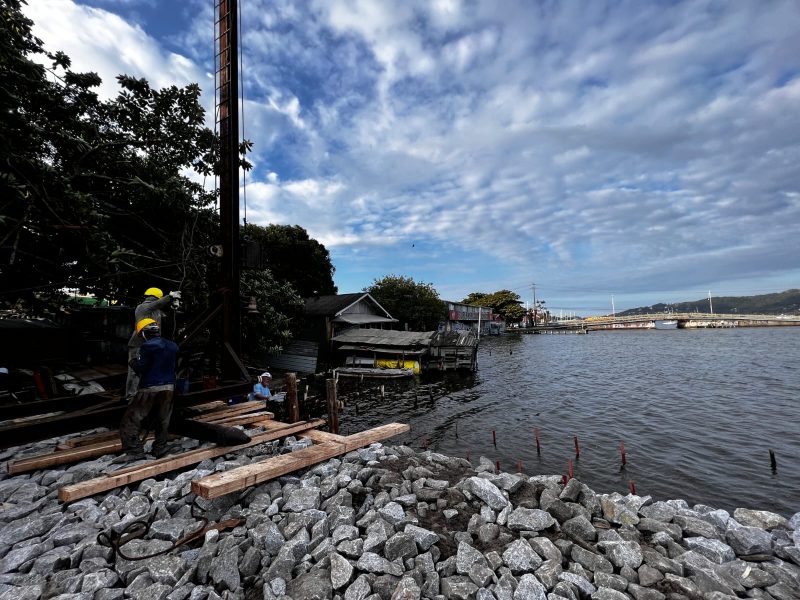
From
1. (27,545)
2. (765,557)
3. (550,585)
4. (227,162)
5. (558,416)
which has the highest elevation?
(227,162)

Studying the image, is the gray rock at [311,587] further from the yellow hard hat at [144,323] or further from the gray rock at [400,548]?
the yellow hard hat at [144,323]

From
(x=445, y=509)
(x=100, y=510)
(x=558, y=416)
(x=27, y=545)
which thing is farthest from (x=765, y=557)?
(x=558, y=416)

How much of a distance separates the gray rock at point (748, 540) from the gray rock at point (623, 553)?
190cm

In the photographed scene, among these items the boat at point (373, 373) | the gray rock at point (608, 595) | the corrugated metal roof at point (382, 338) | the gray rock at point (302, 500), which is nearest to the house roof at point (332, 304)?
the corrugated metal roof at point (382, 338)

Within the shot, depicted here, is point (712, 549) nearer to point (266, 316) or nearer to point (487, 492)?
point (487, 492)

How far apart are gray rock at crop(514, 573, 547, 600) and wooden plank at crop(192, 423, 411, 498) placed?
3.86m

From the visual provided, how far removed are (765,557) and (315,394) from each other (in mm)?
20616

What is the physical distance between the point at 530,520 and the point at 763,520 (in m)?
4.31

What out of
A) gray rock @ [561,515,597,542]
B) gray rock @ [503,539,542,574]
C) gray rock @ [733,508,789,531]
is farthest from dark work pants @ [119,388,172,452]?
gray rock @ [733,508,789,531]

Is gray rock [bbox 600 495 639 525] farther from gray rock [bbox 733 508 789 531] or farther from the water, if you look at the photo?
the water

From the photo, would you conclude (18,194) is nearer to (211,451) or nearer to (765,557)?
(211,451)

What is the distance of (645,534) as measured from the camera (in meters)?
5.33

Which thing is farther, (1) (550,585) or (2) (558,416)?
(2) (558,416)

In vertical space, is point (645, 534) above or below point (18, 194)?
below
